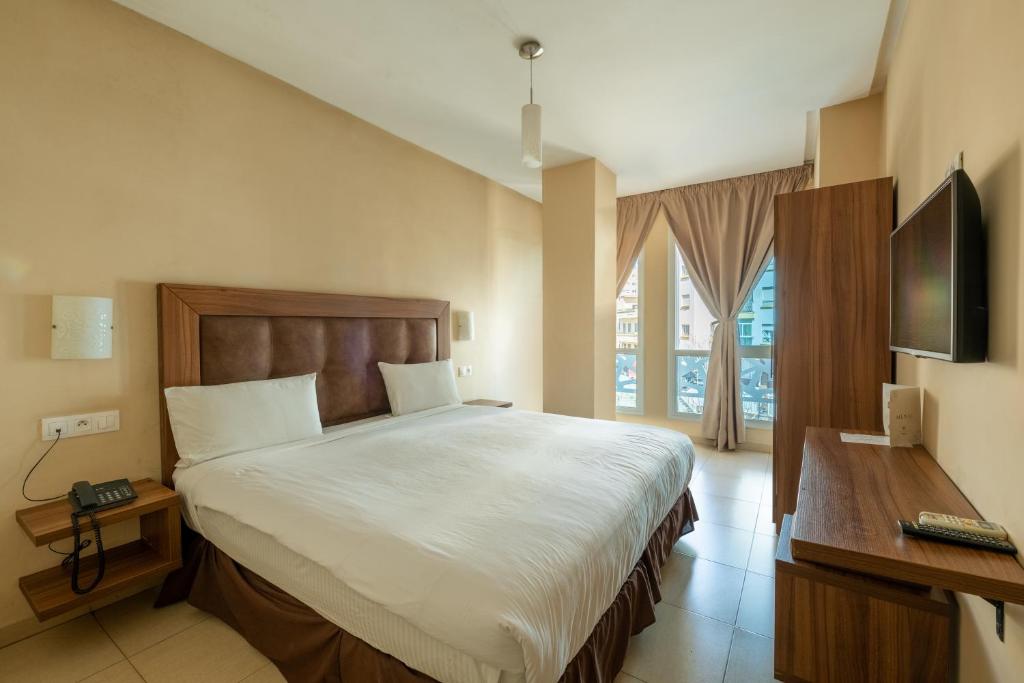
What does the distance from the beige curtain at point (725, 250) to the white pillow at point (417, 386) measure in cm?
278

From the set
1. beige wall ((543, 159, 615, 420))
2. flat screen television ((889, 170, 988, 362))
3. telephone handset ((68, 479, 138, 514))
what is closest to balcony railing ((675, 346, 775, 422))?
beige wall ((543, 159, 615, 420))

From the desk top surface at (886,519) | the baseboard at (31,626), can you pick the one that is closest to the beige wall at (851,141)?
the desk top surface at (886,519)

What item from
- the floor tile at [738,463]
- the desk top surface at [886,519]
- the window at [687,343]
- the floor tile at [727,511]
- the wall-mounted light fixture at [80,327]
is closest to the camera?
the desk top surface at [886,519]

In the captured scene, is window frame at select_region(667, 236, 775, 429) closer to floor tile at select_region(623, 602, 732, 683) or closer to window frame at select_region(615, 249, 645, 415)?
window frame at select_region(615, 249, 645, 415)

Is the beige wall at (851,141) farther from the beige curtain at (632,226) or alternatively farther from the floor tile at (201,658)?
the floor tile at (201,658)

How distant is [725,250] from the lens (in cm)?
446

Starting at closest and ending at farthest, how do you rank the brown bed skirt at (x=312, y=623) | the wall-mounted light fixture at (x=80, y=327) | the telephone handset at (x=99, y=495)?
the brown bed skirt at (x=312, y=623), the telephone handset at (x=99, y=495), the wall-mounted light fixture at (x=80, y=327)

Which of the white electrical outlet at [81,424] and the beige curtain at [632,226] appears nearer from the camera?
the white electrical outlet at [81,424]

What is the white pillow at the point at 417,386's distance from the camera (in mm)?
3203

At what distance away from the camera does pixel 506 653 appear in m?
1.03

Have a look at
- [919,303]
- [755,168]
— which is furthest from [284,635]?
[755,168]

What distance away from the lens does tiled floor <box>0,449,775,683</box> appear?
1.66 metres

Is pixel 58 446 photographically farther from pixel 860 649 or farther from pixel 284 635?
pixel 860 649

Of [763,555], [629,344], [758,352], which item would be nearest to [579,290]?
[629,344]
